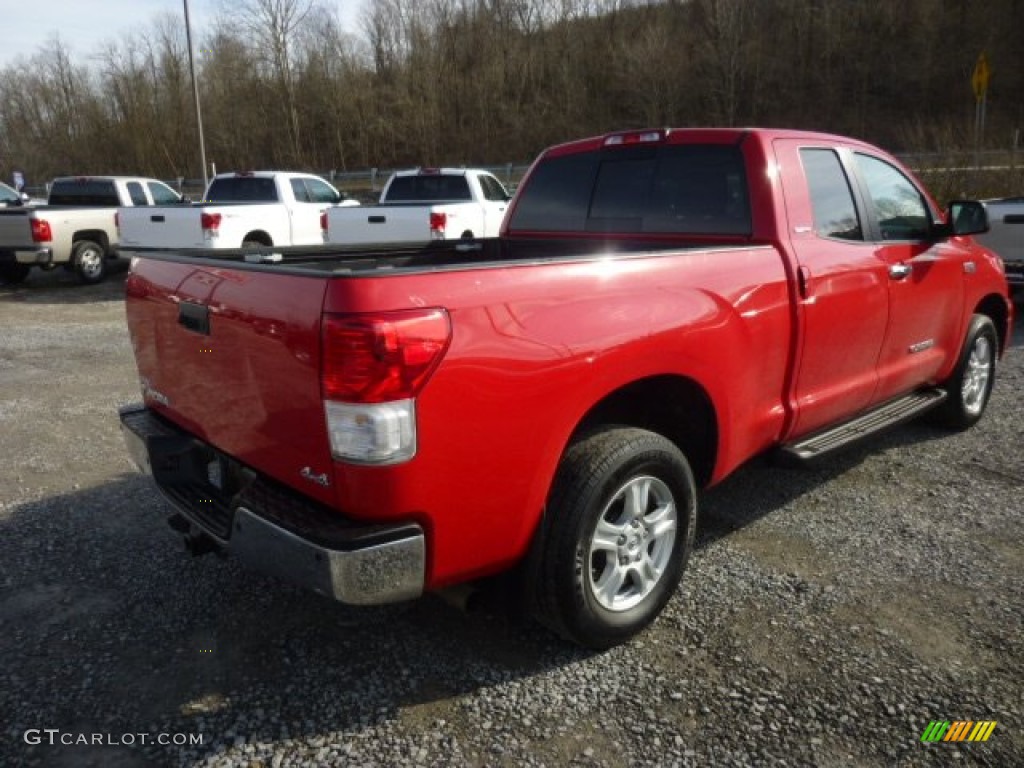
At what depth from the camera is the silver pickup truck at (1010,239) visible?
28.7ft

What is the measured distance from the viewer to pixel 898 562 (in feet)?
Result: 11.6

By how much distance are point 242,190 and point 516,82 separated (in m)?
41.1

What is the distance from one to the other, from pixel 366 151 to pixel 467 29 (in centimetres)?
1134

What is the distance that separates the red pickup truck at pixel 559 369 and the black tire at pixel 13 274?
1337 centimetres

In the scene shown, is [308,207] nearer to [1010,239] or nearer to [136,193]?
[136,193]

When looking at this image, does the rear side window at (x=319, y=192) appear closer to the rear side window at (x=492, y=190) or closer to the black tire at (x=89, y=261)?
the rear side window at (x=492, y=190)

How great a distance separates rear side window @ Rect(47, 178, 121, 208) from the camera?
15375mm

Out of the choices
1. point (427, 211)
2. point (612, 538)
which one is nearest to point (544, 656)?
point (612, 538)

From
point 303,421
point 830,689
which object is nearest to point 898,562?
point 830,689

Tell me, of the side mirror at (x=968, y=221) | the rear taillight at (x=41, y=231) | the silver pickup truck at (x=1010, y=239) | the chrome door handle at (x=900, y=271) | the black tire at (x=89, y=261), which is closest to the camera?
the chrome door handle at (x=900, y=271)

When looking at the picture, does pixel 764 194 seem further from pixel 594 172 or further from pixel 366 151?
pixel 366 151

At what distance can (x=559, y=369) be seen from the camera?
2.44 m

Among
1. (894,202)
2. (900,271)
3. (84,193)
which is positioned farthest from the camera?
(84,193)

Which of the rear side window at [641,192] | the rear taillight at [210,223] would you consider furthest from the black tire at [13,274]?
the rear side window at [641,192]
